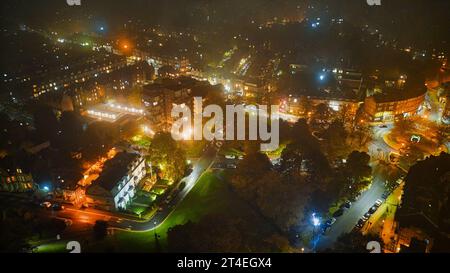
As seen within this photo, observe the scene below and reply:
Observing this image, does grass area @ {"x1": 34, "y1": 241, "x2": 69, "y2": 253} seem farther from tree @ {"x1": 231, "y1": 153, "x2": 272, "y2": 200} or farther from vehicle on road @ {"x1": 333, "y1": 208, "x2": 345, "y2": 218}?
vehicle on road @ {"x1": 333, "y1": 208, "x2": 345, "y2": 218}

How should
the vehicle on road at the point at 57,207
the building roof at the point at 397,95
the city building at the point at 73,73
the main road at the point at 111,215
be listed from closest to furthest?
the main road at the point at 111,215
the vehicle on road at the point at 57,207
the building roof at the point at 397,95
the city building at the point at 73,73

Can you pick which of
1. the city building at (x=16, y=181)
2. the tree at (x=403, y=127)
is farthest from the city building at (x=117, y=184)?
the tree at (x=403, y=127)

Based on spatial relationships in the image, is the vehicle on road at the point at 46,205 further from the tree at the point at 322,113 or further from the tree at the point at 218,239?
the tree at the point at 322,113

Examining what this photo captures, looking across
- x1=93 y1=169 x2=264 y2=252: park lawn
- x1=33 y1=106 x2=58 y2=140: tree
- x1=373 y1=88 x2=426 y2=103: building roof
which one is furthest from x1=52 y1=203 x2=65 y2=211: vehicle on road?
x1=373 y1=88 x2=426 y2=103: building roof

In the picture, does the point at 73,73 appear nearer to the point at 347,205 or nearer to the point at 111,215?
the point at 111,215

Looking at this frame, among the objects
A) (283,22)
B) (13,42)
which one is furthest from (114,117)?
Answer: (283,22)

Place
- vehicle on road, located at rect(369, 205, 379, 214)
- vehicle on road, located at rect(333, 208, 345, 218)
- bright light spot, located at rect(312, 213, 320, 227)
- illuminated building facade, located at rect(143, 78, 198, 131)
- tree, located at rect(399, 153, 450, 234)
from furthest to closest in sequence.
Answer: illuminated building facade, located at rect(143, 78, 198, 131) < vehicle on road, located at rect(369, 205, 379, 214) < vehicle on road, located at rect(333, 208, 345, 218) < bright light spot, located at rect(312, 213, 320, 227) < tree, located at rect(399, 153, 450, 234)

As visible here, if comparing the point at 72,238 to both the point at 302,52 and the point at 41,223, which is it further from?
the point at 302,52

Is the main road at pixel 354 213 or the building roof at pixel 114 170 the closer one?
the main road at pixel 354 213
